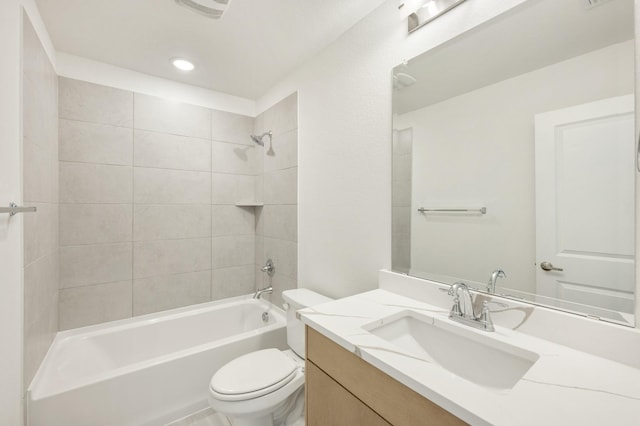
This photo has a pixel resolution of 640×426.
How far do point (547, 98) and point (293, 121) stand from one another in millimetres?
1602

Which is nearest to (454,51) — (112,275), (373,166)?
(373,166)

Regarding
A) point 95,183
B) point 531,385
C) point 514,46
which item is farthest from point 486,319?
point 95,183

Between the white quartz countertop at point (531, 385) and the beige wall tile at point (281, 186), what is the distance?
134cm

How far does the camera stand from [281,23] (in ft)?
5.16

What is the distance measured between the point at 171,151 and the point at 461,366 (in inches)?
95.4

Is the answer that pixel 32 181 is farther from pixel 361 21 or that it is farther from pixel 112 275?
pixel 361 21

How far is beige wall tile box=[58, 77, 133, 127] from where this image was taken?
1897 mm

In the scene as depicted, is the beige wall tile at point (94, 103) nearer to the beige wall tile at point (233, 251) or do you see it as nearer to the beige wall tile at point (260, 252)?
the beige wall tile at point (233, 251)

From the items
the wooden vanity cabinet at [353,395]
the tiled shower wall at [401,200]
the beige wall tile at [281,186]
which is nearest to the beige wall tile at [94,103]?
the beige wall tile at [281,186]

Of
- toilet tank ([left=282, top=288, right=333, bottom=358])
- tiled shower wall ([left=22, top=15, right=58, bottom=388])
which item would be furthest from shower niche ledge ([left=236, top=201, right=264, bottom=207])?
tiled shower wall ([left=22, top=15, right=58, bottom=388])

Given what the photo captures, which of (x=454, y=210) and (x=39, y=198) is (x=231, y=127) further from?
(x=454, y=210)

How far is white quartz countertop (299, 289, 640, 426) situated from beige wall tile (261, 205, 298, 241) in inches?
49.1

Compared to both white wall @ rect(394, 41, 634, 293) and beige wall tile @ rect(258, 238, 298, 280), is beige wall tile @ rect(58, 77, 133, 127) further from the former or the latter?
white wall @ rect(394, 41, 634, 293)

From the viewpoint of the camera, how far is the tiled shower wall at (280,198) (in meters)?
2.15
